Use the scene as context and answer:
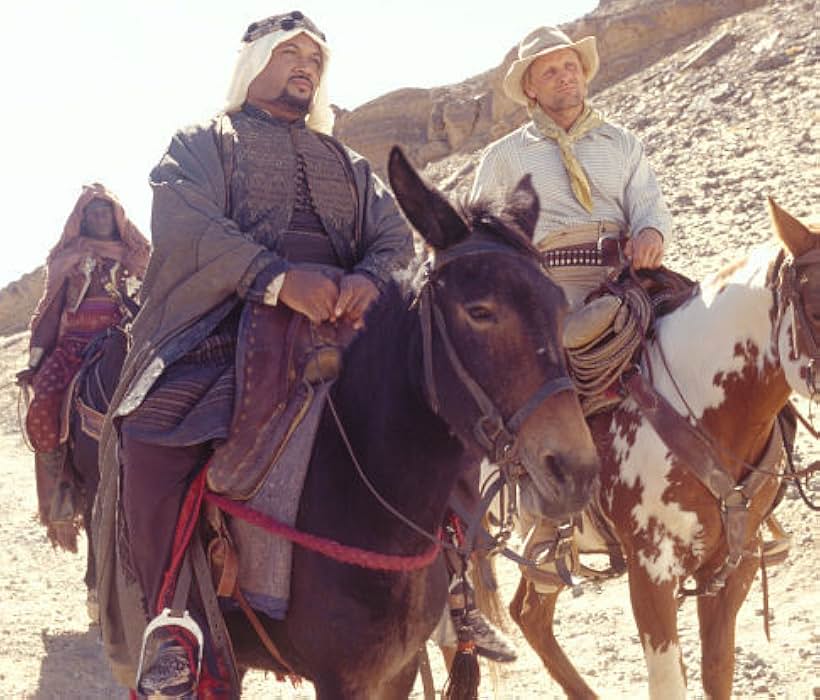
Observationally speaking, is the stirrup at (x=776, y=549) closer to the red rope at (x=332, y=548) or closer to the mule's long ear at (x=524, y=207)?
the red rope at (x=332, y=548)

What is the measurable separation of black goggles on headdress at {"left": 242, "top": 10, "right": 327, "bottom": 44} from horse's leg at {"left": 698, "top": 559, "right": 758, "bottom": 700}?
305 centimetres

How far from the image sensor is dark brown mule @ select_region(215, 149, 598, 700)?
2.88 meters

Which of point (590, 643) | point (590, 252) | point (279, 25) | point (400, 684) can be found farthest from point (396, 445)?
point (590, 643)

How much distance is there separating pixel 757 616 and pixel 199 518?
461cm

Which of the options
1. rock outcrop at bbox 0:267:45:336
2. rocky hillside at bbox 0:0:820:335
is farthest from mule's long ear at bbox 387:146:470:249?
rock outcrop at bbox 0:267:45:336

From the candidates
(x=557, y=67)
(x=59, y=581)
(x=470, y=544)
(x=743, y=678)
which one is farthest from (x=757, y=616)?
(x=59, y=581)

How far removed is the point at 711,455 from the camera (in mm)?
4742

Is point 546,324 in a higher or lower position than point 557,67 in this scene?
lower

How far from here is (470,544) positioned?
3363mm

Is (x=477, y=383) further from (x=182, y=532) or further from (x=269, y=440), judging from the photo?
(x=182, y=532)

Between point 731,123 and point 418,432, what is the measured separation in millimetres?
20635

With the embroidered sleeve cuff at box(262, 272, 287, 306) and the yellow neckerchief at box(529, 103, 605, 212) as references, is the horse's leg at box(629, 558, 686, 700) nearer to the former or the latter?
the yellow neckerchief at box(529, 103, 605, 212)

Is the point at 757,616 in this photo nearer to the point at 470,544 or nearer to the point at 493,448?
the point at 470,544

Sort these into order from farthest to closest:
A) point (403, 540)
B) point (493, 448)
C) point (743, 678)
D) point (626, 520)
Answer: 1. point (743, 678)
2. point (626, 520)
3. point (403, 540)
4. point (493, 448)
